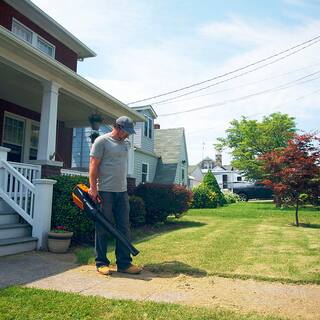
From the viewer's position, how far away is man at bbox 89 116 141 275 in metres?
5.13

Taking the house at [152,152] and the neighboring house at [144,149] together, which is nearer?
the house at [152,152]

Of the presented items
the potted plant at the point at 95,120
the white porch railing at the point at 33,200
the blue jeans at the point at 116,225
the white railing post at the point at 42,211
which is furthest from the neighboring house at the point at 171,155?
the blue jeans at the point at 116,225

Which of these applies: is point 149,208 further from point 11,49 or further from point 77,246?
point 11,49

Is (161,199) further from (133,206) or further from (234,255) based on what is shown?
(234,255)

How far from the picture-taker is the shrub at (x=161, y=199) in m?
11.6

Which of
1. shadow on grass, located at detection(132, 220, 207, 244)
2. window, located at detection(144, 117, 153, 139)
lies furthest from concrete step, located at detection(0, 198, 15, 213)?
window, located at detection(144, 117, 153, 139)

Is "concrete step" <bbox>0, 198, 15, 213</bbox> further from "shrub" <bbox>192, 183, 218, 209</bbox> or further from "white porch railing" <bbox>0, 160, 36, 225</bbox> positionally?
"shrub" <bbox>192, 183, 218, 209</bbox>

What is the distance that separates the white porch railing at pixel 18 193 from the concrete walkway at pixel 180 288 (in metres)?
1.92

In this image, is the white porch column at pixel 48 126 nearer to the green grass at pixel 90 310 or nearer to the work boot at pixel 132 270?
the work boot at pixel 132 270

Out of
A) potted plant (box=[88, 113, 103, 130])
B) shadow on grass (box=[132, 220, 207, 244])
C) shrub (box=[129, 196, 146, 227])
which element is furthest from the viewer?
potted plant (box=[88, 113, 103, 130])

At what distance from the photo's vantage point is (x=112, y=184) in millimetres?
5223

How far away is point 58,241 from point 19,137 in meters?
7.28

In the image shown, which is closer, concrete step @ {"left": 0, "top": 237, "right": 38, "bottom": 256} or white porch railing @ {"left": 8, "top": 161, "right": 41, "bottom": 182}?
concrete step @ {"left": 0, "top": 237, "right": 38, "bottom": 256}

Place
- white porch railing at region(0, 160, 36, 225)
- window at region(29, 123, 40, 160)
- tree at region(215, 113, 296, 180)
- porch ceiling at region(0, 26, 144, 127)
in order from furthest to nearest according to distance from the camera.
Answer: tree at region(215, 113, 296, 180) → window at region(29, 123, 40, 160) → porch ceiling at region(0, 26, 144, 127) → white porch railing at region(0, 160, 36, 225)
